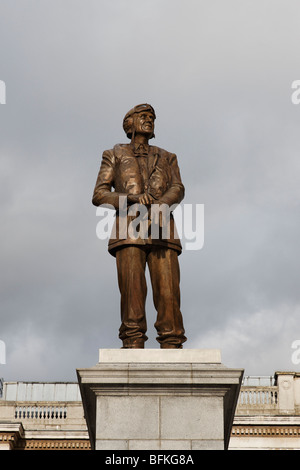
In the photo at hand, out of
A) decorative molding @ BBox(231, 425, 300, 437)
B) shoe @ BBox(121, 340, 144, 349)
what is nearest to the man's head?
shoe @ BBox(121, 340, 144, 349)

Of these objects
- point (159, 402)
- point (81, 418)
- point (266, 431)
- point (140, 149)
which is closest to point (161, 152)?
point (140, 149)

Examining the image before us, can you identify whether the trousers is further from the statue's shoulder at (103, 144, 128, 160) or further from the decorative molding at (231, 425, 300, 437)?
the decorative molding at (231, 425, 300, 437)

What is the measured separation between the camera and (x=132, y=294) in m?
17.1

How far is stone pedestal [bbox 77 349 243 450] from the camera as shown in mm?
15516

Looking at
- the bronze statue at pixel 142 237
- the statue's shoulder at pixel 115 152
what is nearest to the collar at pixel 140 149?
the bronze statue at pixel 142 237

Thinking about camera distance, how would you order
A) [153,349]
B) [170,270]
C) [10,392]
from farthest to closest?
[10,392] < [170,270] < [153,349]

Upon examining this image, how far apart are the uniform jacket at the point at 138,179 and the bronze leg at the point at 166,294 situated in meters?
0.25

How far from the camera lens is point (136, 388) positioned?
1579 cm

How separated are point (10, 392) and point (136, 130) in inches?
1289

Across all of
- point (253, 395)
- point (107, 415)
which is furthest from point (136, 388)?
point (253, 395)

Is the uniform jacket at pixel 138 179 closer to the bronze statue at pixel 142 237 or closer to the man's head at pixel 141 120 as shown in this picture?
the bronze statue at pixel 142 237

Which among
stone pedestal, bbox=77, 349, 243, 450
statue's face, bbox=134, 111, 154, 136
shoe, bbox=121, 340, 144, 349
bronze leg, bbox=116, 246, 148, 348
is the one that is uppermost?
statue's face, bbox=134, 111, 154, 136

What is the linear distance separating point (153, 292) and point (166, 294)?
31 centimetres
